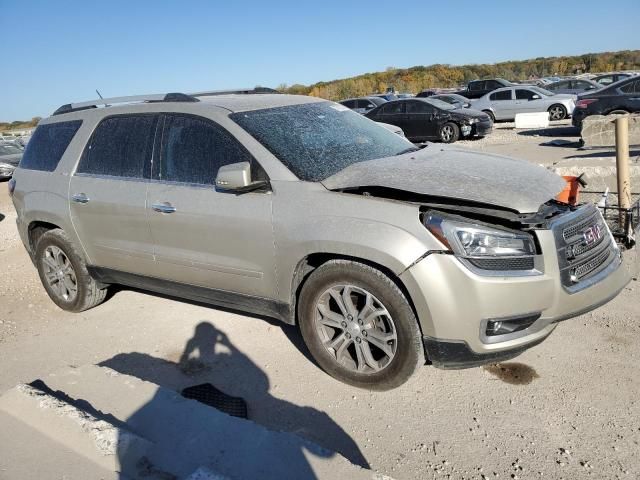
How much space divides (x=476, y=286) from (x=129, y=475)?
1.93 m

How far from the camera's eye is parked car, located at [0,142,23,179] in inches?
703

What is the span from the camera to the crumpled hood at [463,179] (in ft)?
9.60

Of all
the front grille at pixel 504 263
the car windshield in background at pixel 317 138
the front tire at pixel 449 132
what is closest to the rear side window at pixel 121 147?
the car windshield in background at pixel 317 138

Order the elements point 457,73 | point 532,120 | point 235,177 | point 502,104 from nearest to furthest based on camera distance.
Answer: point 235,177 → point 532,120 → point 502,104 → point 457,73

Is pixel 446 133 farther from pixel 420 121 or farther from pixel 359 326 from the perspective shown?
pixel 359 326

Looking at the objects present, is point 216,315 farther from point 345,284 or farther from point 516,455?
point 516,455

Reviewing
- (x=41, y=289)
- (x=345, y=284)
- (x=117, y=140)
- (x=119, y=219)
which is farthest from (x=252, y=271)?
(x=41, y=289)

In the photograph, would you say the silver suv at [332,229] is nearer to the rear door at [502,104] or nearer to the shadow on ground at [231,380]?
the shadow on ground at [231,380]

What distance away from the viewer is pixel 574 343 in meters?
3.64

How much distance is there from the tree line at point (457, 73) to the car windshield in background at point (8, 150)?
35306 mm

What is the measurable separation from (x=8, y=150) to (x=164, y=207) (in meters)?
19.7

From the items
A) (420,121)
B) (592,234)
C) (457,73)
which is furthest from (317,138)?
(457,73)

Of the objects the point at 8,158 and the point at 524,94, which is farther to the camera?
the point at 524,94

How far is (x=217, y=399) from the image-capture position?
335 cm
